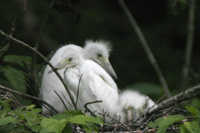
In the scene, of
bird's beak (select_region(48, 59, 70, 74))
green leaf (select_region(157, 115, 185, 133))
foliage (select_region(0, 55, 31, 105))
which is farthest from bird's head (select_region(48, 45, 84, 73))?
green leaf (select_region(157, 115, 185, 133))

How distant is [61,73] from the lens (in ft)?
9.55

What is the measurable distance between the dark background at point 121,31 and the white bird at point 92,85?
138 centimetres

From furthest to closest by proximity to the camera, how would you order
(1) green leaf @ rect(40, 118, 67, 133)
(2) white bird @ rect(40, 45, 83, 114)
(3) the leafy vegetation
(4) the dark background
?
(4) the dark background < (3) the leafy vegetation < (2) white bird @ rect(40, 45, 83, 114) < (1) green leaf @ rect(40, 118, 67, 133)

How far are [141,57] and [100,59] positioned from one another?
2.04m

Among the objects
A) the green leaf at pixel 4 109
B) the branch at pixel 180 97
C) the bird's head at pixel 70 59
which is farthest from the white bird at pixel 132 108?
the green leaf at pixel 4 109

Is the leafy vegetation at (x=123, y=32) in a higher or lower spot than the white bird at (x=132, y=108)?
higher

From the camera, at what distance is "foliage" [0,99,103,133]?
1.60m

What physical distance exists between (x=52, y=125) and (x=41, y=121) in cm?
7

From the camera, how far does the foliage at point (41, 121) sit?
5.24 ft

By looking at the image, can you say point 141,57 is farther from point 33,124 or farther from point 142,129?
point 33,124

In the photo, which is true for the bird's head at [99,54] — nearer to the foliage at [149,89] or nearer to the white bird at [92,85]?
the white bird at [92,85]

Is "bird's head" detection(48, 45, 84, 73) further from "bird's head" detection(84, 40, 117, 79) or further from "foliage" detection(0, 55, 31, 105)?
"foliage" detection(0, 55, 31, 105)

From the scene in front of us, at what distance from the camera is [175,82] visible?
4664mm

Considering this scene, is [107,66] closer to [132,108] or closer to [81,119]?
[132,108]
